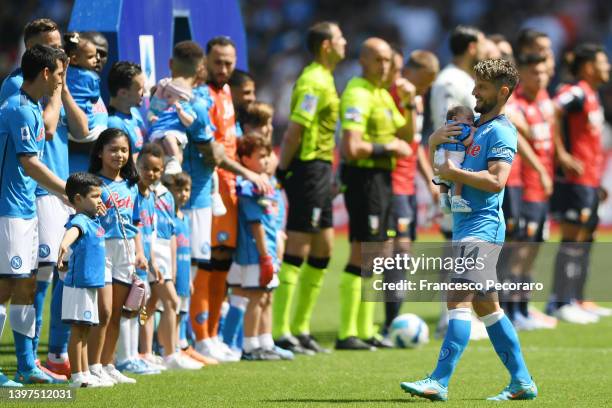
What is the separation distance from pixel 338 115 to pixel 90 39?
256 cm

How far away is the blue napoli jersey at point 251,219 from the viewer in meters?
9.54

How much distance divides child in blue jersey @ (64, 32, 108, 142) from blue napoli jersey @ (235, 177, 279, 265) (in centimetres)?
150

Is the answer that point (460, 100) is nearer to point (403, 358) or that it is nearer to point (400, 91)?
point (400, 91)

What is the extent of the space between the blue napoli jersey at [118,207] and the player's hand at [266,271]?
167 centimetres

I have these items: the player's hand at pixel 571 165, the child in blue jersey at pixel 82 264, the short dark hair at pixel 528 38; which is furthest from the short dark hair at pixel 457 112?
the player's hand at pixel 571 165

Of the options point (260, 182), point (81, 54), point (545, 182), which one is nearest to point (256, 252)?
point (260, 182)

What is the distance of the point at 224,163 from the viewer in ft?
30.5

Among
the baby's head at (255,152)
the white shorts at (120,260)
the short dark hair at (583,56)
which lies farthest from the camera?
the short dark hair at (583,56)

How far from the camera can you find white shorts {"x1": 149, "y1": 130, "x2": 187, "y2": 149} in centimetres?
888

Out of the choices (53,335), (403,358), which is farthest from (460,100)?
(53,335)

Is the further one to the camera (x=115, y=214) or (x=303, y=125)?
(x=303, y=125)

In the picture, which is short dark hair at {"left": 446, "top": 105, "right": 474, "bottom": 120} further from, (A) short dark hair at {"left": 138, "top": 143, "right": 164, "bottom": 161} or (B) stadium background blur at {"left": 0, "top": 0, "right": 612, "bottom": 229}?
(B) stadium background blur at {"left": 0, "top": 0, "right": 612, "bottom": 229}

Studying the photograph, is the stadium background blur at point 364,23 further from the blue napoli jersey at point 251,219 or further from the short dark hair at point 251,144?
the blue napoli jersey at point 251,219

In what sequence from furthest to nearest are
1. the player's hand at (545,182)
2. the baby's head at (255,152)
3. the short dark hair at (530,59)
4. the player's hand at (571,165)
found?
the player's hand at (571,165) < the short dark hair at (530,59) < the player's hand at (545,182) < the baby's head at (255,152)
